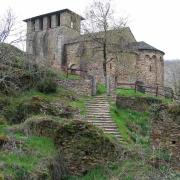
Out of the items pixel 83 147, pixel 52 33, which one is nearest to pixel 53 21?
pixel 52 33

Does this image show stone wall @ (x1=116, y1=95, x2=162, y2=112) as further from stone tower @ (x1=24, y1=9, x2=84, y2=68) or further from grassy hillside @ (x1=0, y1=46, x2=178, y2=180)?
stone tower @ (x1=24, y1=9, x2=84, y2=68)

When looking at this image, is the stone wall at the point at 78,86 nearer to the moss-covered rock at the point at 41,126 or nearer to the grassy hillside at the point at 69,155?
the grassy hillside at the point at 69,155

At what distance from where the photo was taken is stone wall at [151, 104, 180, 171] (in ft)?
52.9

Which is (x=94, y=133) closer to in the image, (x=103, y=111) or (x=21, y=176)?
(x=21, y=176)

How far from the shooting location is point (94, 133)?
17828 millimetres

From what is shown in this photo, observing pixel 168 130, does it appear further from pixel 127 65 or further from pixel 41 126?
pixel 127 65

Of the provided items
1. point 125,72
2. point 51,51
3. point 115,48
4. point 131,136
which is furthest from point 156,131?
point 51,51

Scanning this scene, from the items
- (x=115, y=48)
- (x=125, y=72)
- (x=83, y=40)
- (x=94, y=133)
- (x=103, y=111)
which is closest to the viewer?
(x=94, y=133)

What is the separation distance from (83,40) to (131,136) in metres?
22.2

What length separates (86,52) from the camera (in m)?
46.1

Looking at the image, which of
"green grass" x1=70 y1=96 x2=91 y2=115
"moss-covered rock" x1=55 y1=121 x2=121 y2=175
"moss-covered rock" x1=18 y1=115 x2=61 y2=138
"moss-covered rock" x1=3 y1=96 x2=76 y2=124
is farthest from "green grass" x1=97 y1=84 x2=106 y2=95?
"moss-covered rock" x1=55 y1=121 x2=121 y2=175

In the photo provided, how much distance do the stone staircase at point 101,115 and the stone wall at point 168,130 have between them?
714 centimetres

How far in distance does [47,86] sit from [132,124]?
611cm

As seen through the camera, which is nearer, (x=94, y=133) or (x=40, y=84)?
(x=94, y=133)
